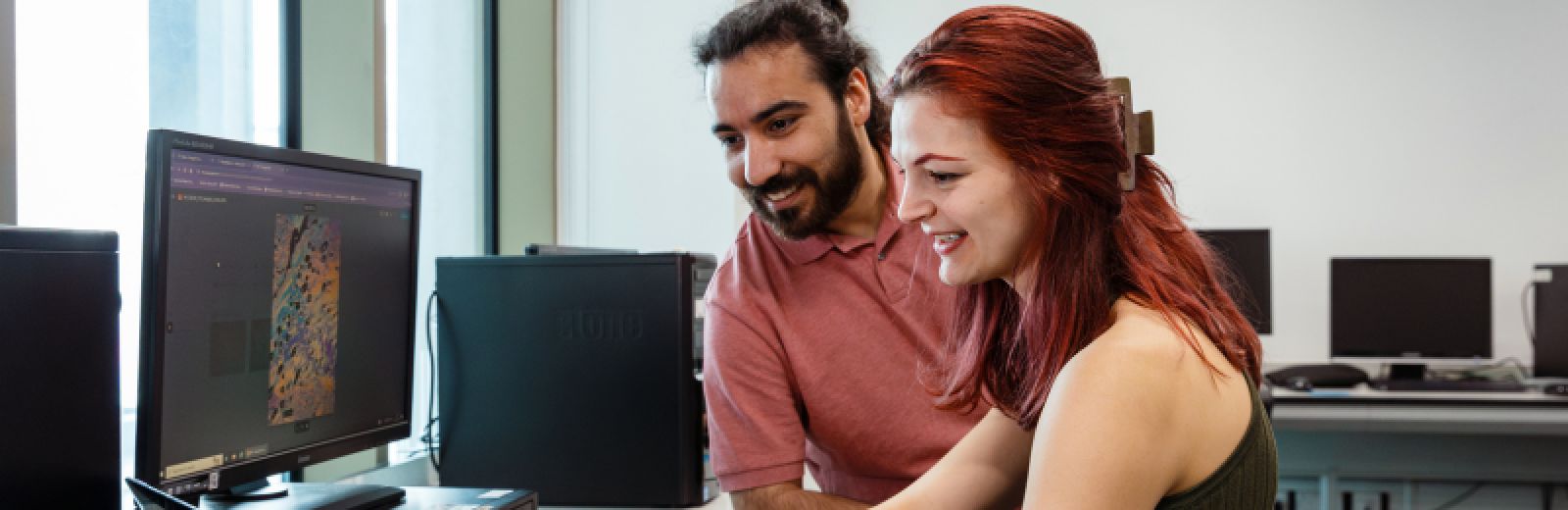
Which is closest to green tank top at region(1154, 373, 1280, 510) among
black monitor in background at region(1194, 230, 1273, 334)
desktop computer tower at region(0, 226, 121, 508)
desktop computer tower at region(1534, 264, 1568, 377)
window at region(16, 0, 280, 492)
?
desktop computer tower at region(0, 226, 121, 508)

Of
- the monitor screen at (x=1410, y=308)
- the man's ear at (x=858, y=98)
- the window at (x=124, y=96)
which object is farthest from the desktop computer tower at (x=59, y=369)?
the monitor screen at (x=1410, y=308)

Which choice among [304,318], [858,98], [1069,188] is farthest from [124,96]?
[1069,188]

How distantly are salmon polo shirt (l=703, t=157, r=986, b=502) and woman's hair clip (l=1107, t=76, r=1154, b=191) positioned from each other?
55 centimetres

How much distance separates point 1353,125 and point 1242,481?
409 cm

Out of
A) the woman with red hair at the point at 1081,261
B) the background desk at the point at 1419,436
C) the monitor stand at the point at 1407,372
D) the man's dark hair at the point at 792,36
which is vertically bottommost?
the background desk at the point at 1419,436

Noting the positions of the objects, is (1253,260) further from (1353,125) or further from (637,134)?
(637,134)

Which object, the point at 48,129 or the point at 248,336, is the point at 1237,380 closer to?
the point at 248,336

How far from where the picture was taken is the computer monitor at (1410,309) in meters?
4.37

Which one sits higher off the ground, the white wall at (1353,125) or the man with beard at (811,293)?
the white wall at (1353,125)

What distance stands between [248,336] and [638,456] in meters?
0.76

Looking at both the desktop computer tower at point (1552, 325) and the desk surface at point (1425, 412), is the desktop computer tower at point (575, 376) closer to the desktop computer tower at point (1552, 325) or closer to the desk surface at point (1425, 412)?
the desk surface at point (1425, 412)

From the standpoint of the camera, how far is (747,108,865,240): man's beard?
157 cm

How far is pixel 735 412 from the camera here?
1.65 metres

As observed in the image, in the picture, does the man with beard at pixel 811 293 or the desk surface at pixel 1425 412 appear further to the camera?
the desk surface at pixel 1425 412
